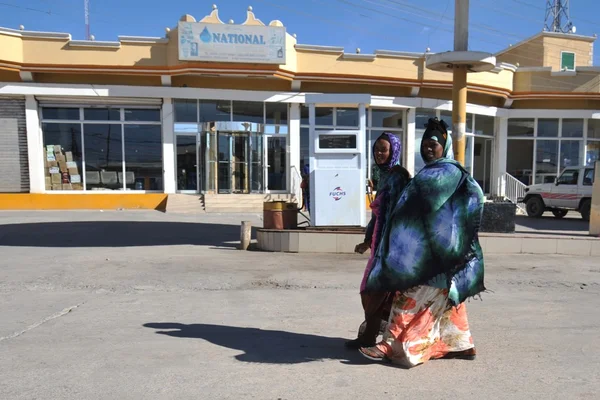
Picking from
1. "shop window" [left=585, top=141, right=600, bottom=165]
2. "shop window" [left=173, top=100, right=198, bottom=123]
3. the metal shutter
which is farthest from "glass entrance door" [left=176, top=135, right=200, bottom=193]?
"shop window" [left=585, top=141, right=600, bottom=165]

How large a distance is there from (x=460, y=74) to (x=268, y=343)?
7733mm

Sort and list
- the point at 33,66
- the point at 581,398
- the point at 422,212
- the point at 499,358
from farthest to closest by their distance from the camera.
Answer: the point at 33,66
the point at 499,358
the point at 422,212
the point at 581,398

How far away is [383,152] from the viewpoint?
3.60m

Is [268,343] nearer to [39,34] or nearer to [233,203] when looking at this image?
[233,203]

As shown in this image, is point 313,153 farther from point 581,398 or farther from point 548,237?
point 581,398

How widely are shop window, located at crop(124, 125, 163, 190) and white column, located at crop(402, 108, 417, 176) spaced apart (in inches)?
372

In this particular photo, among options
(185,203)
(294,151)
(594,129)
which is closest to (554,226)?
(294,151)

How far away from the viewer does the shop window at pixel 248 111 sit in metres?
16.2

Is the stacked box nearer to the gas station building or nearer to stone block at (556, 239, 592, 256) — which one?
the gas station building

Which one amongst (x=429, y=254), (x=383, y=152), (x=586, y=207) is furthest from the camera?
(x=586, y=207)

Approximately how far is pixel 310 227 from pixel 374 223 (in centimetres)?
483

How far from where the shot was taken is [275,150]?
54.9 ft

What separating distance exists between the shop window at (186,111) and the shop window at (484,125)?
1186cm

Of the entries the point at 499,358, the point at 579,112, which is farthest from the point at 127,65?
the point at 579,112
